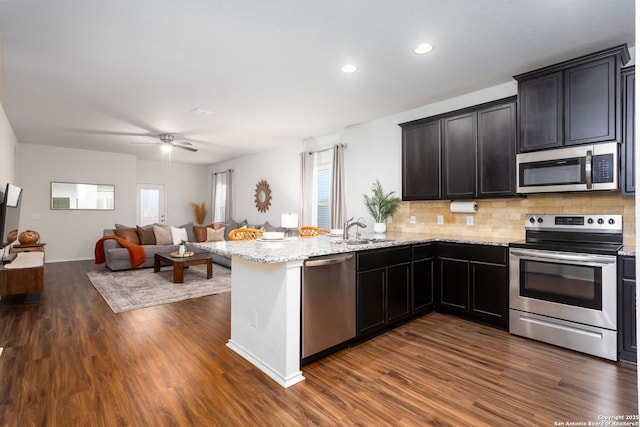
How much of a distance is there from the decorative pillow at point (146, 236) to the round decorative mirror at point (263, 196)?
2444 mm

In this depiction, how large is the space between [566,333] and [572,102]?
6.88 feet

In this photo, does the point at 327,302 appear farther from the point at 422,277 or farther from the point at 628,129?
the point at 628,129

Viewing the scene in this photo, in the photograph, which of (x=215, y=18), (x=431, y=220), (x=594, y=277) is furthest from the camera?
(x=431, y=220)

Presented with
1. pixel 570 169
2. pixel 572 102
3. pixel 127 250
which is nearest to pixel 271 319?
pixel 570 169

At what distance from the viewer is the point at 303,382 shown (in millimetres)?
2232

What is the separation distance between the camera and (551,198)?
10.9 feet

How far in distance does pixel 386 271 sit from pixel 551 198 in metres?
1.96

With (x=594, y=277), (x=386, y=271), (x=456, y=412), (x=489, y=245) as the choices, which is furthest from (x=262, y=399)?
(x=594, y=277)

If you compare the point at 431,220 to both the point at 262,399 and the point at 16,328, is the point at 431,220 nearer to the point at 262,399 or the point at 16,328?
the point at 262,399

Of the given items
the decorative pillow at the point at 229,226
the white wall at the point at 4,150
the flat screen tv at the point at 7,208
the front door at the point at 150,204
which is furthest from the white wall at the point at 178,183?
the flat screen tv at the point at 7,208

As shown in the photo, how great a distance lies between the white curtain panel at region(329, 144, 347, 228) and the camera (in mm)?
5441

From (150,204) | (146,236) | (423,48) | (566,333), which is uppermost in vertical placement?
(423,48)

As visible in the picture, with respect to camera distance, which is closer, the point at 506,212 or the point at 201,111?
the point at 506,212

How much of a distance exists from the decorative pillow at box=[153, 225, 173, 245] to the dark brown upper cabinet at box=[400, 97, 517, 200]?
5315 mm
